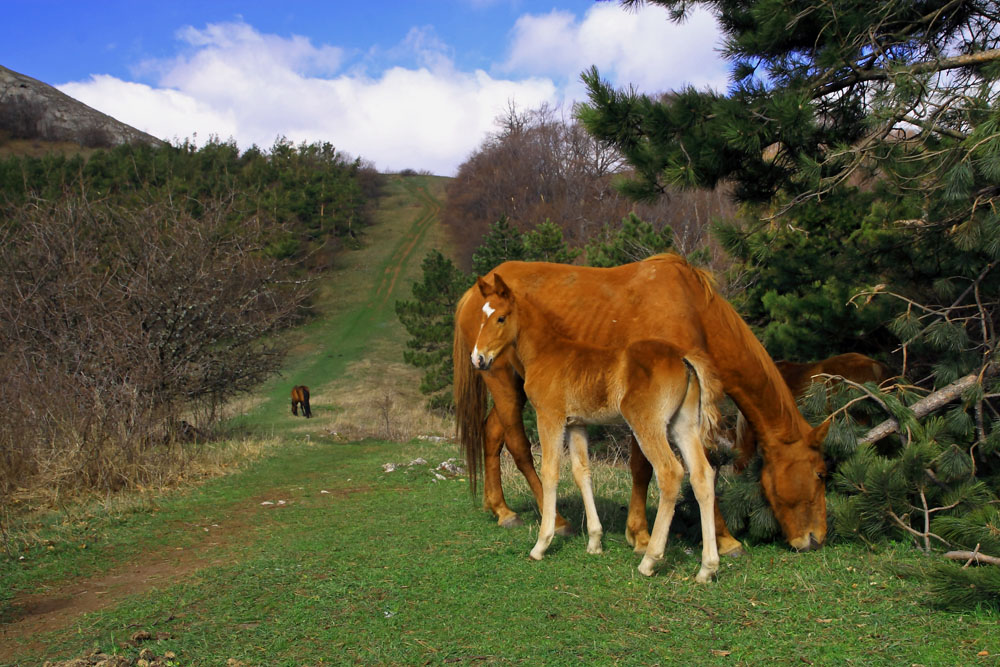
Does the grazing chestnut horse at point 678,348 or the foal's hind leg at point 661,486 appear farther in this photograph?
the grazing chestnut horse at point 678,348

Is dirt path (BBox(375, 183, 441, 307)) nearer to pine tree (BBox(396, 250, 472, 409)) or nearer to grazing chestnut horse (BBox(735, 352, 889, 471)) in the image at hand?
pine tree (BBox(396, 250, 472, 409))

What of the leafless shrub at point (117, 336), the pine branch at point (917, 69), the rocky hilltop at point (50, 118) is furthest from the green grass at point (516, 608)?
the rocky hilltop at point (50, 118)

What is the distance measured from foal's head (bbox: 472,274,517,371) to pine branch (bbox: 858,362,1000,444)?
316 centimetres

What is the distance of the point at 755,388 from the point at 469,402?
3.16 metres

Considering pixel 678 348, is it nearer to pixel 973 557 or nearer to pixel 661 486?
pixel 661 486

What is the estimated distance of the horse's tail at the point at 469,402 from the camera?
8.33 meters

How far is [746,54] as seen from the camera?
8.58 metres

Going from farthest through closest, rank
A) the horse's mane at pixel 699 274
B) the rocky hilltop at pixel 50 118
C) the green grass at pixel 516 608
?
the rocky hilltop at pixel 50 118 < the horse's mane at pixel 699 274 < the green grass at pixel 516 608

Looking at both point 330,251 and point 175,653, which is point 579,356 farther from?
point 330,251

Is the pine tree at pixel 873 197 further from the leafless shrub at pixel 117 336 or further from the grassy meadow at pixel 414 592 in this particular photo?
the leafless shrub at pixel 117 336

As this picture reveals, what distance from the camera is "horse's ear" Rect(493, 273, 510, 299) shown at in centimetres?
685

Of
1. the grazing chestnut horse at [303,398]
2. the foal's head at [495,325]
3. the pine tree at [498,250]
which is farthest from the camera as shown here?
the grazing chestnut horse at [303,398]

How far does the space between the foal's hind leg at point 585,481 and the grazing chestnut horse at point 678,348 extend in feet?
1.31

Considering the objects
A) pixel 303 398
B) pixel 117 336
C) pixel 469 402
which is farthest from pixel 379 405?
pixel 469 402
